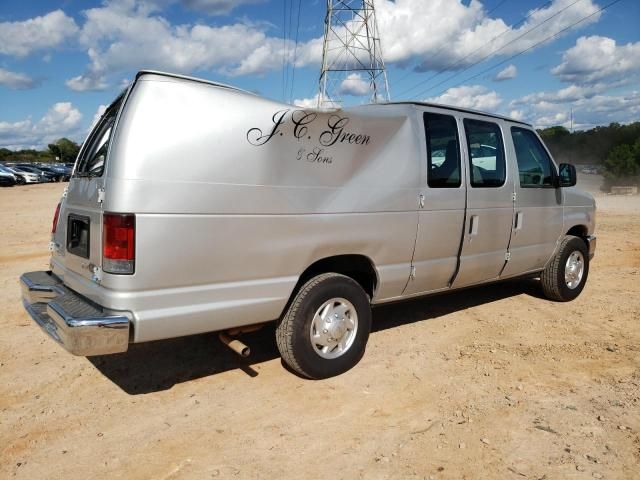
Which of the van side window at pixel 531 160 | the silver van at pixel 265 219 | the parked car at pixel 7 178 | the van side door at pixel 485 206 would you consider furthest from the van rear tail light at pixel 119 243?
the parked car at pixel 7 178

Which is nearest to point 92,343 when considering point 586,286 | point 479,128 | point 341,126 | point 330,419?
point 330,419

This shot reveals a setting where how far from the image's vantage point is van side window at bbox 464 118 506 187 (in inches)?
190

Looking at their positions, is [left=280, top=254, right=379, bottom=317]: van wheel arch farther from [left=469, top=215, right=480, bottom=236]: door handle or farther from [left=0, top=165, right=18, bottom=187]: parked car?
[left=0, top=165, right=18, bottom=187]: parked car

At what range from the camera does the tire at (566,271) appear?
6.04 m

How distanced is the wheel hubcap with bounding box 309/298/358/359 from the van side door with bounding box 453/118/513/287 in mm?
1354

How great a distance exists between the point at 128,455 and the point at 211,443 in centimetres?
47

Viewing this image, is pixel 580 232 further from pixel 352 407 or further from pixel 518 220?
pixel 352 407

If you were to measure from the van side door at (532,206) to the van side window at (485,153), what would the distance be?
0.21 m

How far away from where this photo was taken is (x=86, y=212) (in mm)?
3350

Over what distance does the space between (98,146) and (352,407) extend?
2.73 m

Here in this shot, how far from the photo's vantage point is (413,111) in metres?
4.36

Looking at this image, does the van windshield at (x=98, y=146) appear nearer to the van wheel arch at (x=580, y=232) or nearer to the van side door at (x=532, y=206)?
the van side door at (x=532, y=206)

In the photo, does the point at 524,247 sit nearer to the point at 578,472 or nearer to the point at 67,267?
the point at 578,472

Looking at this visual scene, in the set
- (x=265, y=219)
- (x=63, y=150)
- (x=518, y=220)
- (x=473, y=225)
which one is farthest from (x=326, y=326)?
(x=63, y=150)
